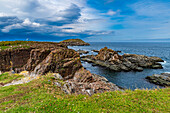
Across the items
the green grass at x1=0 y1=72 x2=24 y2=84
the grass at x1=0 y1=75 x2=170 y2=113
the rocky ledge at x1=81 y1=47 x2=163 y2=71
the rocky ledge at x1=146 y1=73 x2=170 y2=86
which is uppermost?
the grass at x1=0 y1=75 x2=170 y2=113

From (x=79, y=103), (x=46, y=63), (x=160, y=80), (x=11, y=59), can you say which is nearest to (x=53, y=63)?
(x=46, y=63)

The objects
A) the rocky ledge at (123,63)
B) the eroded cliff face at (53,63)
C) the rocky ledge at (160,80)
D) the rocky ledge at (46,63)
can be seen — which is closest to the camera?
the eroded cliff face at (53,63)

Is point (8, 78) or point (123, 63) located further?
point (123, 63)

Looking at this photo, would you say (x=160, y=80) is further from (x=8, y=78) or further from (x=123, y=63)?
(x=8, y=78)

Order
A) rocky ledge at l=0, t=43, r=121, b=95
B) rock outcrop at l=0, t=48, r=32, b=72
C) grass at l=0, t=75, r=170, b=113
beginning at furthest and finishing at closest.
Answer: rock outcrop at l=0, t=48, r=32, b=72 → rocky ledge at l=0, t=43, r=121, b=95 → grass at l=0, t=75, r=170, b=113

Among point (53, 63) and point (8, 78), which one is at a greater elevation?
point (53, 63)

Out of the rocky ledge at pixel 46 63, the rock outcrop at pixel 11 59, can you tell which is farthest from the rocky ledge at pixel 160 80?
the rock outcrop at pixel 11 59

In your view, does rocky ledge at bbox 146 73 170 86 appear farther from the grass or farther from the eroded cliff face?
the eroded cliff face

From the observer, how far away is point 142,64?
196 feet

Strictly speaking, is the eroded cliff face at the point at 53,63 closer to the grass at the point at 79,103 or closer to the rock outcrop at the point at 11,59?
the rock outcrop at the point at 11,59

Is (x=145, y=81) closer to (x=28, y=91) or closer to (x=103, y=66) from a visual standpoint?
(x=103, y=66)

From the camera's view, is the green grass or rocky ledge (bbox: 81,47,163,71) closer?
the green grass

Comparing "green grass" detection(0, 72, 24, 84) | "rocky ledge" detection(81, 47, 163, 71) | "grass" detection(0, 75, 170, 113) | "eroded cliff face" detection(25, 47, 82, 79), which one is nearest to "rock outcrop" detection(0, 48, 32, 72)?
"eroded cliff face" detection(25, 47, 82, 79)

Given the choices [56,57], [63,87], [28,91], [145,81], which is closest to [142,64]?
[145,81]
